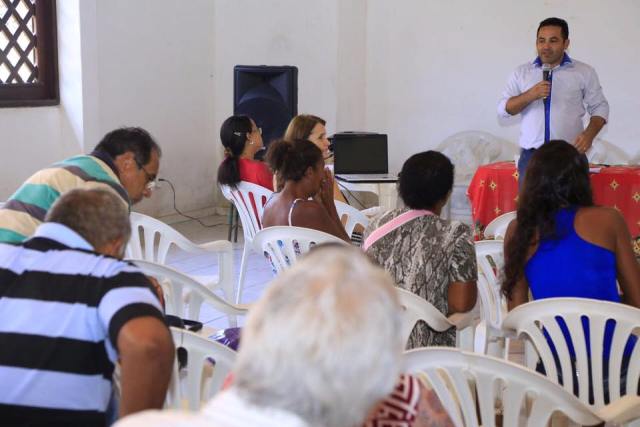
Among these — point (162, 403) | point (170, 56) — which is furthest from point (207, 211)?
point (162, 403)

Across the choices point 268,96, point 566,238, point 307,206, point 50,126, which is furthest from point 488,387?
point 50,126

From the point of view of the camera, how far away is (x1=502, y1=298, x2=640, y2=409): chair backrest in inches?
90.6

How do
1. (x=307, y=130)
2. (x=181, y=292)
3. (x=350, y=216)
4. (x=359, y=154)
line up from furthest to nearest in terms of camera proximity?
(x=359, y=154), (x=307, y=130), (x=350, y=216), (x=181, y=292)

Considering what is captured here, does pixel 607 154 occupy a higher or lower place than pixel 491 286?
higher

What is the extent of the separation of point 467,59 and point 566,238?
15.4ft

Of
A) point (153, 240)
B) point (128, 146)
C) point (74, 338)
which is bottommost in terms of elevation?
point (153, 240)

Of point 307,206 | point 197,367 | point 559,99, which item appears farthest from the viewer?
point 559,99

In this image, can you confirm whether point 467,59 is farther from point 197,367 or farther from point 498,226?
point 197,367

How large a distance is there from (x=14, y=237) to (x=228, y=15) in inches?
214

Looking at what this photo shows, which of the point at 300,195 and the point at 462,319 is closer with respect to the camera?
the point at 462,319

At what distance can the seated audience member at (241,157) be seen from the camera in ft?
15.5

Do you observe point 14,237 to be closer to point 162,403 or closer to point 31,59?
point 162,403

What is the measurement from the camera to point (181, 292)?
2.94 meters

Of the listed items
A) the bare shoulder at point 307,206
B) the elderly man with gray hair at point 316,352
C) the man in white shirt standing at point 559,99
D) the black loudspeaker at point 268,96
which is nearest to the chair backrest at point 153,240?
the bare shoulder at point 307,206
